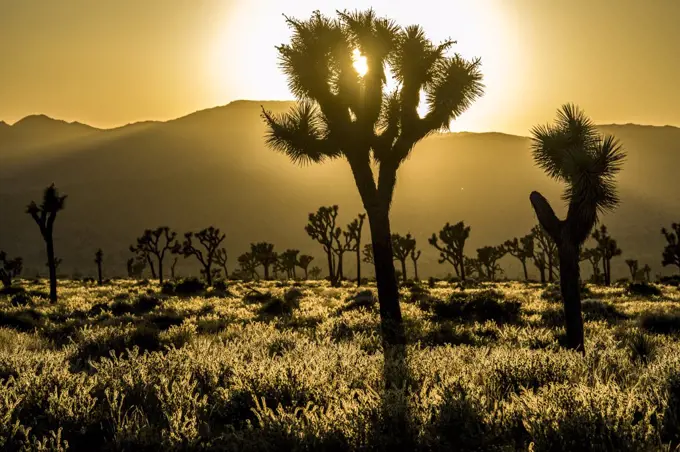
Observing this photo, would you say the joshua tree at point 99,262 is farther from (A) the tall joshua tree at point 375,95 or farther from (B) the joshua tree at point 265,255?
(A) the tall joshua tree at point 375,95

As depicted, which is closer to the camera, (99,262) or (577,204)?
(577,204)

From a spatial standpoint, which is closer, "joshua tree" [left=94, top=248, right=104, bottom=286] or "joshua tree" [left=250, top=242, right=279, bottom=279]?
"joshua tree" [left=94, top=248, right=104, bottom=286]

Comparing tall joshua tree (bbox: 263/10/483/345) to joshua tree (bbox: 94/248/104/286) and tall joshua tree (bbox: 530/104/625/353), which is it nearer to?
tall joshua tree (bbox: 530/104/625/353)

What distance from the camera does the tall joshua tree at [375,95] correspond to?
12742 mm

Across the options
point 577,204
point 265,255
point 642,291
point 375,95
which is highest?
point 375,95

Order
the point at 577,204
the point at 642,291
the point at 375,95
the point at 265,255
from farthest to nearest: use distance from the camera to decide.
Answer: the point at 265,255
the point at 642,291
the point at 375,95
the point at 577,204

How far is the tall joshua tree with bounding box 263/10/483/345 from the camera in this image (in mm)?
12742

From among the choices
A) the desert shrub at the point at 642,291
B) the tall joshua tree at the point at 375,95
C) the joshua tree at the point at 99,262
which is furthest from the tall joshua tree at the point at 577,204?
the joshua tree at the point at 99,262

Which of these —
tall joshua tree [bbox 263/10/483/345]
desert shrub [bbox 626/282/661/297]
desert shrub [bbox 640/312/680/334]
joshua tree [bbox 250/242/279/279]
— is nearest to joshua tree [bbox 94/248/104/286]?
joshua tree [bbox 250/242/279/279]

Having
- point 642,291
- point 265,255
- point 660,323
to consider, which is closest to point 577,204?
point 660,323

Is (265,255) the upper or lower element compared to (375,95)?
lower

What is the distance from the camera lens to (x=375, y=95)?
12.9m

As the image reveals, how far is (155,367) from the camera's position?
6.10 m

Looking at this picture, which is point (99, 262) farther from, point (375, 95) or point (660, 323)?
point (660, 323)
